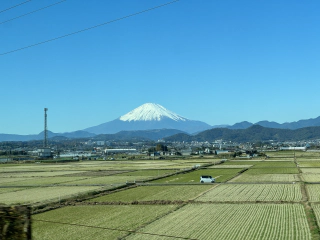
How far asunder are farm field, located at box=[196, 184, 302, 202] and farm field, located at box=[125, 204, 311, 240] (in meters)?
2.13

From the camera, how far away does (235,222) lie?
15008 millimetres

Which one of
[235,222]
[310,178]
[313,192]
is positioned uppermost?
[310,178]

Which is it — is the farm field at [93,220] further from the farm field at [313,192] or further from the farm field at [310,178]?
the farm field at [310,178]

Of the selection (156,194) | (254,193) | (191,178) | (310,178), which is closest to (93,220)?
(156,194)

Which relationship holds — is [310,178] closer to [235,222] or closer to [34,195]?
[235,222]

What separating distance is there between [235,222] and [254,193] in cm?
835

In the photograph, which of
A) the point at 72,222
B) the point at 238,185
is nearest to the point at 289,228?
the point at 72,222

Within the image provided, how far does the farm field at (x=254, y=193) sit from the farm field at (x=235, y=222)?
2131mm

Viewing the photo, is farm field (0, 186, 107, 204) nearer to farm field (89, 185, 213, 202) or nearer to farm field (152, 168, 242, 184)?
farm field (89, 185, 213, 202)

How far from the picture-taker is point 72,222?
53.2 ft

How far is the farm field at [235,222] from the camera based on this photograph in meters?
13.1

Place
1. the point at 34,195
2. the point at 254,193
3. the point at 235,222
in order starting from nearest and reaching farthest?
1. the point at 235,222
2. the point at 254,193
3. the point at 34,195

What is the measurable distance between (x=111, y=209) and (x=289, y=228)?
8.10 meters

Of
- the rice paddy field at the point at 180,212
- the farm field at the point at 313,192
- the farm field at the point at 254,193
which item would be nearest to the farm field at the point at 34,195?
the rice paddy field at the point at 180,212
